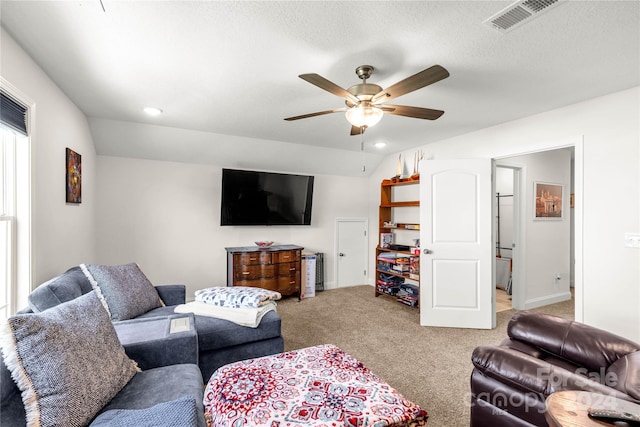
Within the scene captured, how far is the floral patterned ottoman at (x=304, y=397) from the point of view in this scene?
47.8 inches

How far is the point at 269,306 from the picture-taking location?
103 inches

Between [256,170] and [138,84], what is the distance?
2306 mm

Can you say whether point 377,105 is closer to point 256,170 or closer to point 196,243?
point 256,170

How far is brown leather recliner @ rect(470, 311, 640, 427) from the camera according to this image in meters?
1.26

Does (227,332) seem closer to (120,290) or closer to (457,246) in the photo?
(120,290)

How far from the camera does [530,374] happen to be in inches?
52.3

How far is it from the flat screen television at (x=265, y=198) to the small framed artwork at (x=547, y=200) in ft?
11.1

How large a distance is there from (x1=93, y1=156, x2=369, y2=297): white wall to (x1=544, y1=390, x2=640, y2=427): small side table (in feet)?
13.4

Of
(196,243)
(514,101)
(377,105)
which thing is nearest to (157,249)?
(196,243)

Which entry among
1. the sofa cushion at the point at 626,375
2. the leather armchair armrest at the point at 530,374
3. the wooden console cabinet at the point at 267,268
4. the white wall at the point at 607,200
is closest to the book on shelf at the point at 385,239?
the wooden console cabinet at the point at 267,268

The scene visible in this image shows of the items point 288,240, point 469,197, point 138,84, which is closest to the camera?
point 138,84

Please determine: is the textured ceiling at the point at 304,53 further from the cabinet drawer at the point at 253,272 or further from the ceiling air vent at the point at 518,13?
the cabinet drawer at the point at 253,272

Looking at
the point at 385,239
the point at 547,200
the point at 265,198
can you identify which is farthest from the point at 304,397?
the point at 547,200

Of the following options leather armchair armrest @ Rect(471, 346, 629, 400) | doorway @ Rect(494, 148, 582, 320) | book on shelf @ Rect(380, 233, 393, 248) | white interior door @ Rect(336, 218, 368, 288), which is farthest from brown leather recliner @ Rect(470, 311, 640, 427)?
white interior door @ Rect(336, 218, 368, 288)
